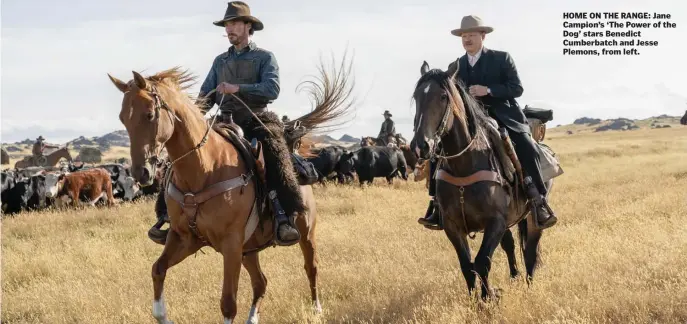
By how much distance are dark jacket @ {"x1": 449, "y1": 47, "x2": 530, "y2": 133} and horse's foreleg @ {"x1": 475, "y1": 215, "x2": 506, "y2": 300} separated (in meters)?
1.33

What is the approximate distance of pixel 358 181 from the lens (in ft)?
89.3

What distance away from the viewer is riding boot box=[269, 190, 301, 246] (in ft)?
22.2

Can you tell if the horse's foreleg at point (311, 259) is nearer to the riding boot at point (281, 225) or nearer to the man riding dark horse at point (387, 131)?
the riding boot at point (281, 225)

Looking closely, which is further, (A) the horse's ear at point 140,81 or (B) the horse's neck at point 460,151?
(B) the horse's neck at point 460,151

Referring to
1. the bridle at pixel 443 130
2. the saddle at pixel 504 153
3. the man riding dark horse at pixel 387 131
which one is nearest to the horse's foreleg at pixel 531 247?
the saddle at pixel 504 153

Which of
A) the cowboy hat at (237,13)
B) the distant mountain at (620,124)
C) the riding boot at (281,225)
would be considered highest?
the cowboy hat at (237,13)

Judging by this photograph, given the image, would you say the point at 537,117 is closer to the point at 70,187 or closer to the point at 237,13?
the point at 237,13

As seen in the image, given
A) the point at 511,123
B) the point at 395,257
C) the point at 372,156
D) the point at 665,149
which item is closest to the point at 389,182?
the point at 372,156

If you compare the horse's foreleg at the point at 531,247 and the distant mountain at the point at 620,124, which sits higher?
the horse's foreleg at the point at 531,247

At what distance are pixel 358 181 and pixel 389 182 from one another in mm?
1738

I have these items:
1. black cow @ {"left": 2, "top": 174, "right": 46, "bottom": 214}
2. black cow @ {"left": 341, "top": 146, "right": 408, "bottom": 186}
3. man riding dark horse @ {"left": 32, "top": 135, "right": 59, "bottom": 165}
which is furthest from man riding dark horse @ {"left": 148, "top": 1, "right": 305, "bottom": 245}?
man riding dark horse @ {"left": 32, "top": 135, "right": 59, "bottom": 165}

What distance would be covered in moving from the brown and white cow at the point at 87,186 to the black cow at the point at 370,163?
874 cm

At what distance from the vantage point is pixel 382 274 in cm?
912

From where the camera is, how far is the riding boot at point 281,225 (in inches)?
266
